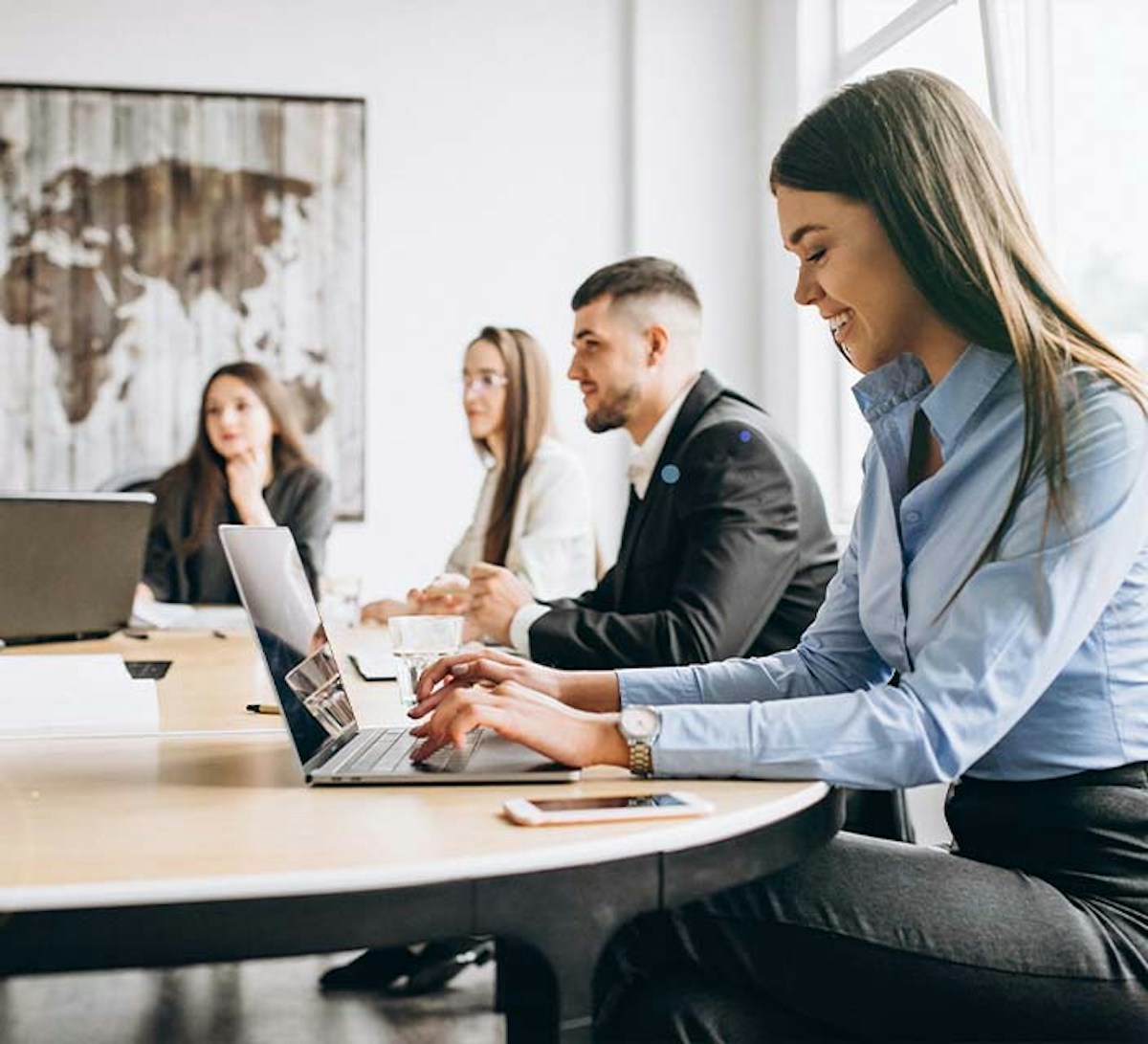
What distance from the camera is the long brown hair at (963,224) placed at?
4.18ft

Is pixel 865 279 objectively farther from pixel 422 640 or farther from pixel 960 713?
pixel 422 640

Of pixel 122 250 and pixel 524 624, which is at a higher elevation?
pixel 122 250

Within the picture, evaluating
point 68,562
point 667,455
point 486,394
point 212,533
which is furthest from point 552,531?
point 68,562

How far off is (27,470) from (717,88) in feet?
8.74

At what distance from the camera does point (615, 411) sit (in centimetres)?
265

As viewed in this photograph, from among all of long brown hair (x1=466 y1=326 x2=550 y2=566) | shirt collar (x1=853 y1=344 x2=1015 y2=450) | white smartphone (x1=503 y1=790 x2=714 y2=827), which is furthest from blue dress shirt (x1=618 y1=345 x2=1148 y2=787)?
long brown hair (x1=466 y1=326 x2=550 y2=566)

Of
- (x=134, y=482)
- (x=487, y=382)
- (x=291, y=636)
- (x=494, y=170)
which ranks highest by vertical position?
(x=494, y=170)

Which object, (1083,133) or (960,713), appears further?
(1083,133)

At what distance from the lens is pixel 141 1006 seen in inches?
105

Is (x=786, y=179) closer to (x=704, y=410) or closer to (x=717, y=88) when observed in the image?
(x=704, y=410)

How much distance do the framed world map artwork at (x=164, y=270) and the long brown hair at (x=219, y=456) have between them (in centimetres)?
105

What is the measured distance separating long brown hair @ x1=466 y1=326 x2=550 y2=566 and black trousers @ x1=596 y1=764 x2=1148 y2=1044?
2.21 metres

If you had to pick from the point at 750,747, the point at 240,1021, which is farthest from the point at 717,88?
the point at 750,747

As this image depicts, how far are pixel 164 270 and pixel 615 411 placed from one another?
268 cm
